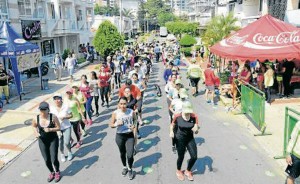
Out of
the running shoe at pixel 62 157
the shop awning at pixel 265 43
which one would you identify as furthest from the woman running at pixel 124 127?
the shop awning at pixel 265 43

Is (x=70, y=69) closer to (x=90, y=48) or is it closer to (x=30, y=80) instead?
(x=30, y=80)

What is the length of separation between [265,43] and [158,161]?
6.62 metres

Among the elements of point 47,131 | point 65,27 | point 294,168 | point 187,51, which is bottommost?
point 294,168

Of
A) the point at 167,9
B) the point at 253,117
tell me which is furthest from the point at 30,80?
the point at 167,9

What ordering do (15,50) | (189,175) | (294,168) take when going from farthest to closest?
(15,50) → (189,175) → (294,168)

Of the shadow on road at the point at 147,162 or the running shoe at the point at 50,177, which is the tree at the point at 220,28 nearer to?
the shadow on road at the point at 147,162

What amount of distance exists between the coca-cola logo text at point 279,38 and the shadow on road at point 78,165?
24.4 ft

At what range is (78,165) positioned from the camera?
6891 mm

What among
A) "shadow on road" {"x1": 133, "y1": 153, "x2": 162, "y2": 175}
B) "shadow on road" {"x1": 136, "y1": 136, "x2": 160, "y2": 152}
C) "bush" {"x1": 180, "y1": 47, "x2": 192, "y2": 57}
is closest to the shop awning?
"shadow on road" {"x1": 136, "y1": 136, "x2": 160, "y2": 152}

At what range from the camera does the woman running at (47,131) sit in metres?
5.67

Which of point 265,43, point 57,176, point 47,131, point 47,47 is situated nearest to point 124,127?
point 47,131

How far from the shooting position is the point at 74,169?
6707 millimetres

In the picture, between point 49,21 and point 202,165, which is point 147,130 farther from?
point 49,21

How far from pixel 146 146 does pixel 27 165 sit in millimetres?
2893
